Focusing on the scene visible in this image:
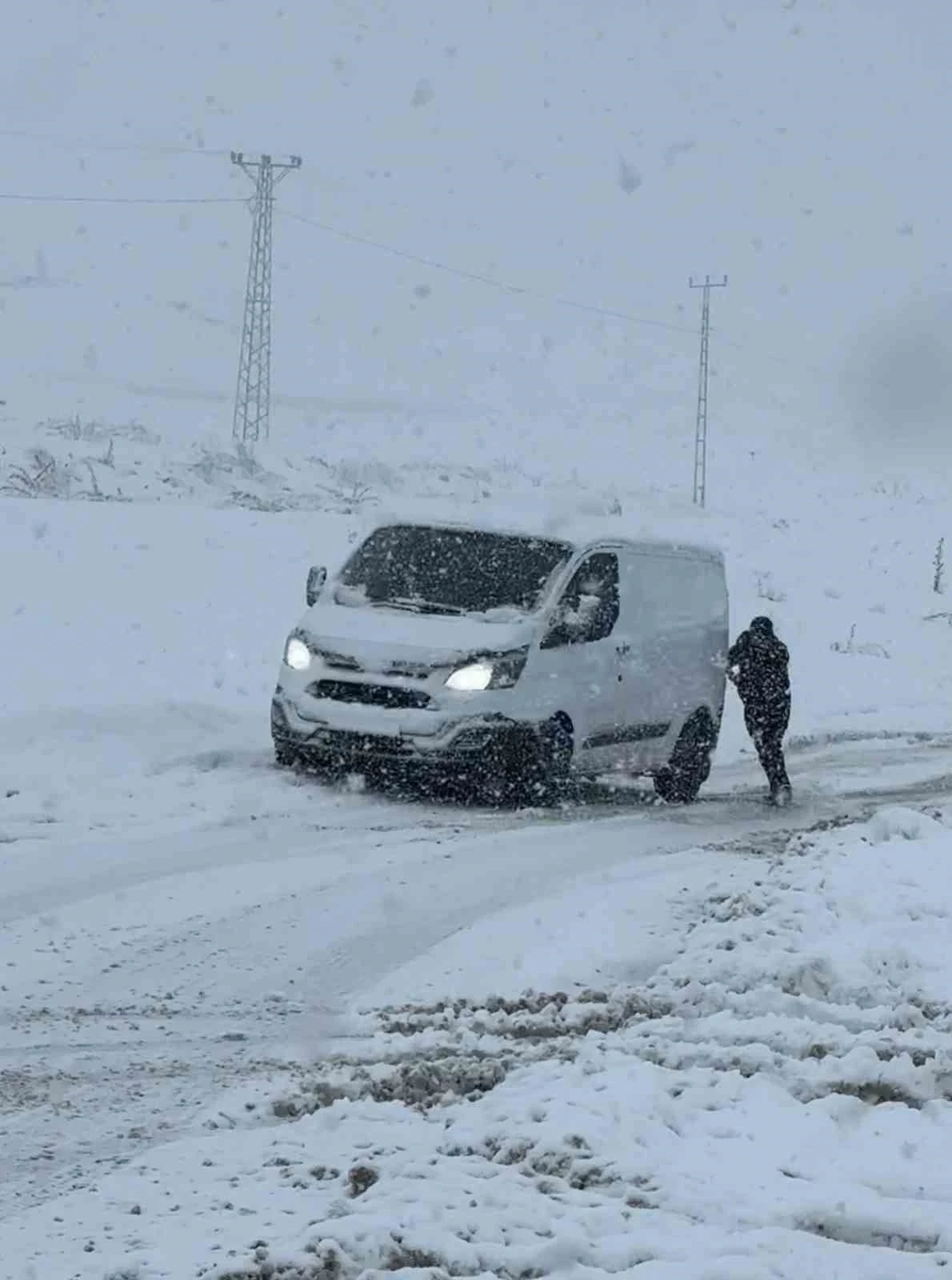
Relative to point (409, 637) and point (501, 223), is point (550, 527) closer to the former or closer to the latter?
point (409, 637)

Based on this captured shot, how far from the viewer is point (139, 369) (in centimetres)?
6638

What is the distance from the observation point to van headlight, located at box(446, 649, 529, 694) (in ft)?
41.5

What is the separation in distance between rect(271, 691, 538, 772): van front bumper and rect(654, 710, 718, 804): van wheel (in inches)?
86.1

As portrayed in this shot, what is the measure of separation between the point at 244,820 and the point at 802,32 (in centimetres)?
10783

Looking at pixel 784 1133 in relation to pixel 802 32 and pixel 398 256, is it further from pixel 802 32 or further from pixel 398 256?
pixel 802 32

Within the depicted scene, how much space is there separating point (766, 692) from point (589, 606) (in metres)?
1.68

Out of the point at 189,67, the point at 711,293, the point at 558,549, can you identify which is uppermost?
the point at 189,67

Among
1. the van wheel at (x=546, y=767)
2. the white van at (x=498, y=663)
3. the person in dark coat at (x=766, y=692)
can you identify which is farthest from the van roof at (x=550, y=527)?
the van wheel at (x=546, y=767)

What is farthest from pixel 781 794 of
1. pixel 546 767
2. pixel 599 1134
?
pixel 599 1134

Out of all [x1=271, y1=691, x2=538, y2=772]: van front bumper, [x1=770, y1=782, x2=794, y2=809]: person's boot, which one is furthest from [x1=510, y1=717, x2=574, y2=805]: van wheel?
[x1=770, y1=782, x2=794, y2=809]: person's boot

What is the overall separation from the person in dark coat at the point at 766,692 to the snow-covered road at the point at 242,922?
347 millimetres

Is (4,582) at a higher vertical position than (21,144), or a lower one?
lower

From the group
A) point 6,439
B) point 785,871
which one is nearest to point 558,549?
point 785,871

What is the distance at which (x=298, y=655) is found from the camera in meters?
13.1
